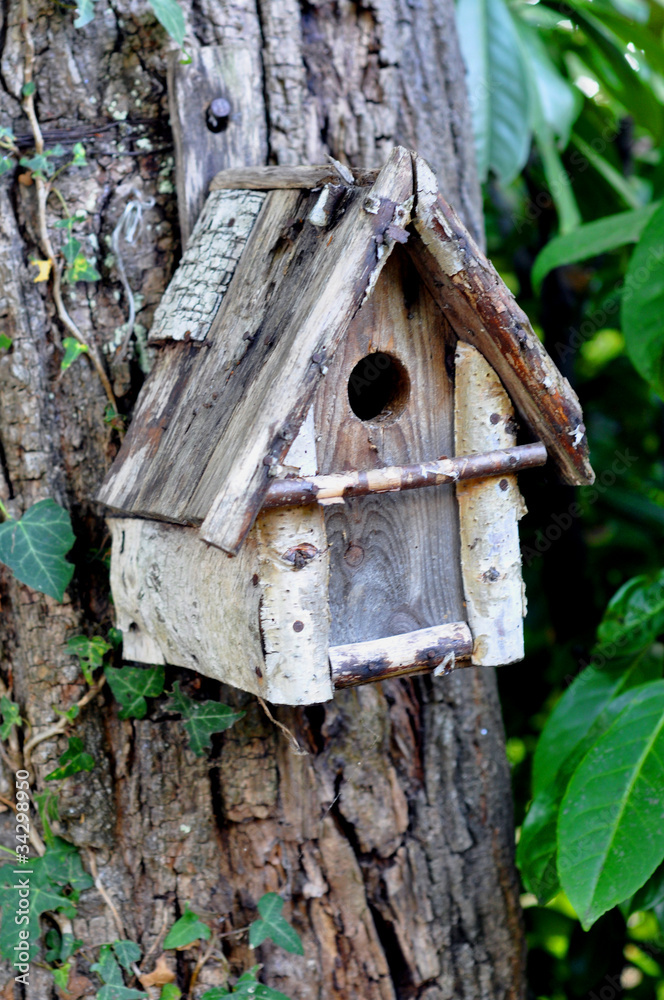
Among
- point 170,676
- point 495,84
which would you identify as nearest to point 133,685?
point 170,676

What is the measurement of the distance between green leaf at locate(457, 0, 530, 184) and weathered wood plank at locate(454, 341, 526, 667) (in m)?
1.01

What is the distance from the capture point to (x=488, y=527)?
1.17 metres

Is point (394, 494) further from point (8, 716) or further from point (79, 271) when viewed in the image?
point (8, 716)

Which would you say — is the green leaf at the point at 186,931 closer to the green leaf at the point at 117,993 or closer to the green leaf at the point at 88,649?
the green leaf at the point at 117,993

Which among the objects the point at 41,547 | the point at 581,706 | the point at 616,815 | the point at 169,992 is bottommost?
the point at 169,992

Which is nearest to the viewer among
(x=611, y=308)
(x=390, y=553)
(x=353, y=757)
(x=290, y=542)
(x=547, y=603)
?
(x=290, y=542)

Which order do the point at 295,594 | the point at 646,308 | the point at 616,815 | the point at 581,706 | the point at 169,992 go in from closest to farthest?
the point at 295,594
the point at 616,815
the point at 169,992
the point at 646,308
the point at 581,706

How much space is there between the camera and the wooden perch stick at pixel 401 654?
3.49 feet

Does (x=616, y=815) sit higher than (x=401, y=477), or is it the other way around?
(x=401, y=477)

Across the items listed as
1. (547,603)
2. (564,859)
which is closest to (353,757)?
(564,859)

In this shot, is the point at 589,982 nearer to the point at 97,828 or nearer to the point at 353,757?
the point at 353,757

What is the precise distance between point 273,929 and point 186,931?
149 mm

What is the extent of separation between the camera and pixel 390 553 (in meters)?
1.15

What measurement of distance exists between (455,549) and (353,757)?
1.58 ft
